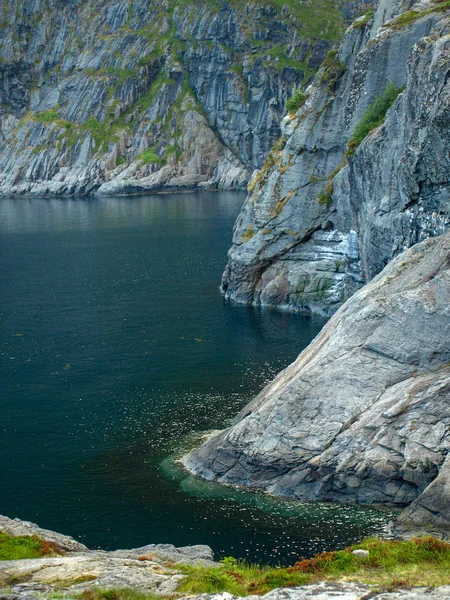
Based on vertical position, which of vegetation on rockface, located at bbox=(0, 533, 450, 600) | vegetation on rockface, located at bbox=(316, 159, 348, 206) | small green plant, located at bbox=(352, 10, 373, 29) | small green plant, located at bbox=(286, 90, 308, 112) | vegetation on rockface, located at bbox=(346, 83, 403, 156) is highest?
small green plant, located at bbox=(352, 10, 373, 29)

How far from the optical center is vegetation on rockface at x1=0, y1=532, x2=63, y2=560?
3481 centimetres

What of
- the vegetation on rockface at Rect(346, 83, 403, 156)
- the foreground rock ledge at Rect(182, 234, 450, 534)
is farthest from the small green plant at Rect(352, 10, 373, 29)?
the foreground rock ledge at Rect(182, 234, 450, 534)

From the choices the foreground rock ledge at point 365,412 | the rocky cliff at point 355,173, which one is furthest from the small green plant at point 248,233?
the foreground rock ledge at point 365,412

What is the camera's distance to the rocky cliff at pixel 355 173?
215ft

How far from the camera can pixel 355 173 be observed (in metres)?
85.7

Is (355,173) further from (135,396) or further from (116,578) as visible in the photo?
(116,578)

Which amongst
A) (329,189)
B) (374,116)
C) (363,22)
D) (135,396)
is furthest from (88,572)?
(363,22)

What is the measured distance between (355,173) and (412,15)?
60.2 ft

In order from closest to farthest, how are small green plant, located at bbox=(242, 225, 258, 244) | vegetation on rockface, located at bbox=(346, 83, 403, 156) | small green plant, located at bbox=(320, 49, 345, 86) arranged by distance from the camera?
vegetation on rockface, located at bbox=(346, 83, 403, 156), small green plant, located at bbox=(320, 49, 345, 86), small green plant, located at bbox=(242, 225, 258, 244)

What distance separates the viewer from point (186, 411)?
63.2 metres

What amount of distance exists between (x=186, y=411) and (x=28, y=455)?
13.7m

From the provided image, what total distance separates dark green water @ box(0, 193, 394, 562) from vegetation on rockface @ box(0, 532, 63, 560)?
26.5 feet

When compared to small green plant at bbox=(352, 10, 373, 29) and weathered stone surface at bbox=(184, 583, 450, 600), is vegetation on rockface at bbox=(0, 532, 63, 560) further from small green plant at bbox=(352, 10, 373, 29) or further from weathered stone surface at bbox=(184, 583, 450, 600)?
small green plant at bbox=(352, 10, 373, 29)

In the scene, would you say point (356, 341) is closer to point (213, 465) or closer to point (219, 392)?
point (213, 465)
